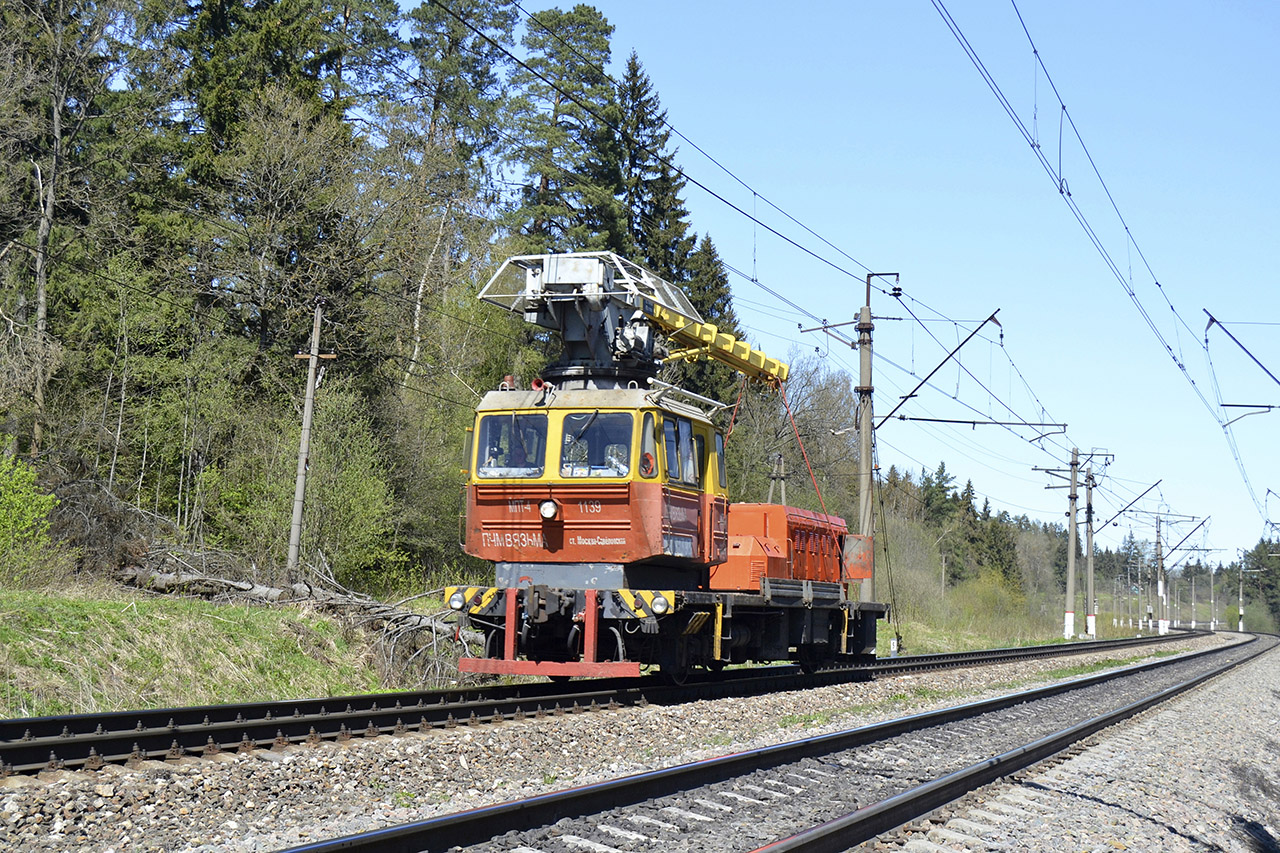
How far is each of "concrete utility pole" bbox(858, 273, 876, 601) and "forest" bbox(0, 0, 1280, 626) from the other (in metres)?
3.28

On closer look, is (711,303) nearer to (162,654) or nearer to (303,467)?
(303,467)

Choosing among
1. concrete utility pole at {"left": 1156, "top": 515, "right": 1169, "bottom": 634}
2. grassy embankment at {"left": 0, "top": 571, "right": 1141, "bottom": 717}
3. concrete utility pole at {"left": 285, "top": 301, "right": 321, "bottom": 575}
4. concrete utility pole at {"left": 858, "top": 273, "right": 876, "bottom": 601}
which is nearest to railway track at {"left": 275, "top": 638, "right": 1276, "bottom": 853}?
grassy embankment at {"left": 0, "top": 571, "right": 1141, "bottom": 717}

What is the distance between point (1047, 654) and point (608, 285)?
2323 cm

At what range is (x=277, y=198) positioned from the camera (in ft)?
98.2

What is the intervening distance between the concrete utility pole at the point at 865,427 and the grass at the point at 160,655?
11.9 metres

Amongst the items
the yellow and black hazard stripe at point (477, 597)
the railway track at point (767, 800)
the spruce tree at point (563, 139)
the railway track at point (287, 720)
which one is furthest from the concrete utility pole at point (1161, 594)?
the yellow and black hazard stripe at point (477, 597)

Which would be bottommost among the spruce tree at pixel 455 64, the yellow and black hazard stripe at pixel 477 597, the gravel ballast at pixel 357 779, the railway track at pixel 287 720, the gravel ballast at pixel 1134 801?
the gravel ballast at pixel 1134 801

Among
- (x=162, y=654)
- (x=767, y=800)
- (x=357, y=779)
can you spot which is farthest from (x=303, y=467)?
(x=767, y=800)

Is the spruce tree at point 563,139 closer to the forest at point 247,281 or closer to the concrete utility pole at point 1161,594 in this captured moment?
the forest at point 247,281

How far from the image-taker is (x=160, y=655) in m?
13.3

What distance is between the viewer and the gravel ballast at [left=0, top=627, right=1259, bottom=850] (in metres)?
6.16

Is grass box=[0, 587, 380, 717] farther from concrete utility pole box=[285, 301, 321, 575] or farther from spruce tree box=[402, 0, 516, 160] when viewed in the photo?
spruce tree box=[402, 0, 516, 160]

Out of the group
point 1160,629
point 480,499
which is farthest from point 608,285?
point 1160,629

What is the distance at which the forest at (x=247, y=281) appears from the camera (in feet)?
79.7
